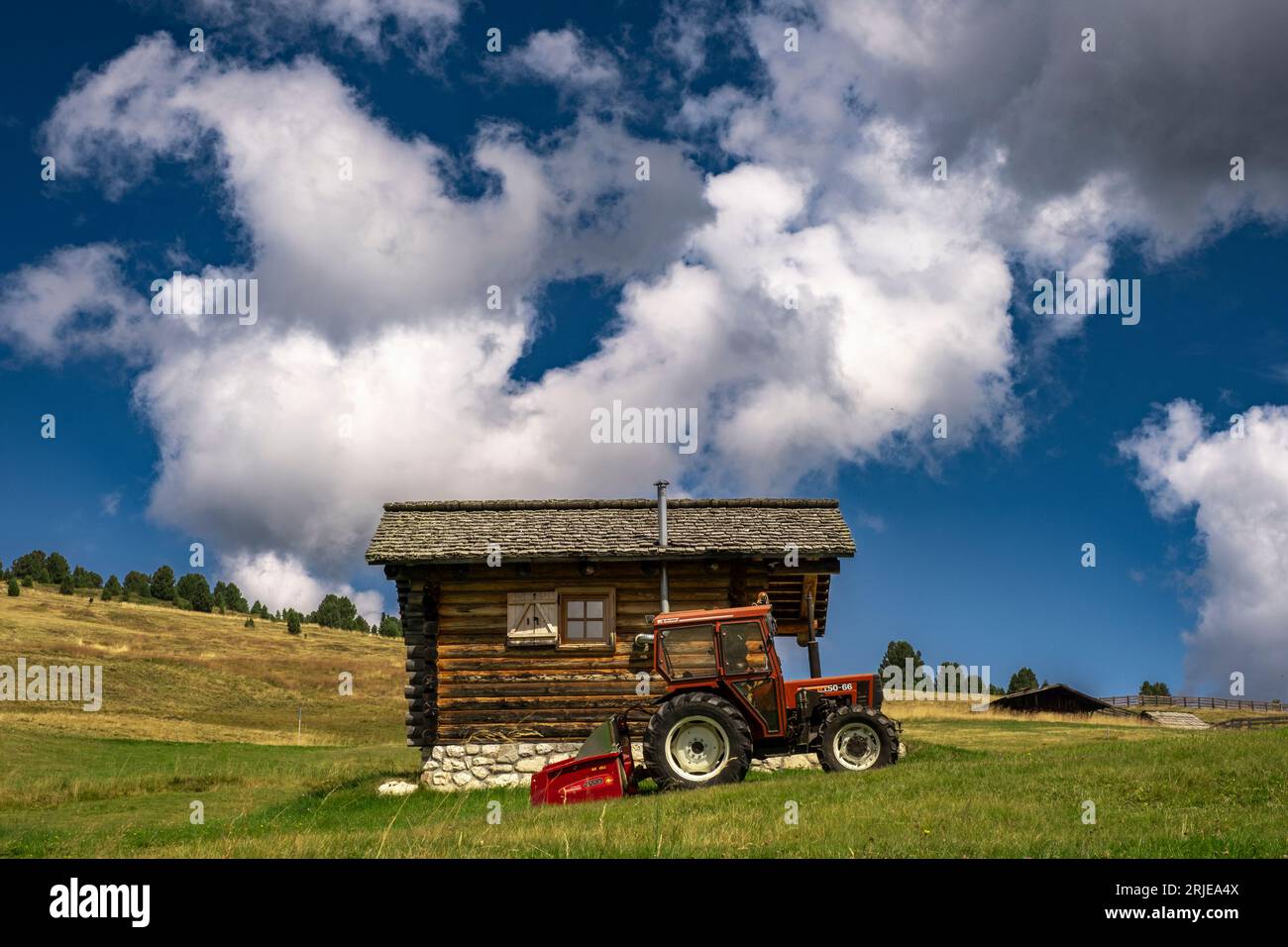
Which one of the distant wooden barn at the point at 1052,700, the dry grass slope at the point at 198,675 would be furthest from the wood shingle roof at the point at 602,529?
the distant wooden barn at the point at 1052,700

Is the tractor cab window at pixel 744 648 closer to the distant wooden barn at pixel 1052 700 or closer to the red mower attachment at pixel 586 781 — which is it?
the red mower attachment at pixel 586 781

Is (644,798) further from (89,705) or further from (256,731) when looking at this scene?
(89,705)

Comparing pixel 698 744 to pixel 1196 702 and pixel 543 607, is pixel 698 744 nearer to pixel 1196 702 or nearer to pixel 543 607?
pixel 543 607

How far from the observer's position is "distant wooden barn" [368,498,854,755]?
65.8ft

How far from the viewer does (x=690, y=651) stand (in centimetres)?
1514

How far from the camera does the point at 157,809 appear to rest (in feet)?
64.9

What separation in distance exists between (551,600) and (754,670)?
639 cm

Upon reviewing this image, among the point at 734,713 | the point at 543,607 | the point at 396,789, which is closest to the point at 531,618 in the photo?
the point at 543,607

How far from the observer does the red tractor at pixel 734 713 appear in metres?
14.5

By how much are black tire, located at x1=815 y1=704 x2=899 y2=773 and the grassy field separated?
48 centimetres

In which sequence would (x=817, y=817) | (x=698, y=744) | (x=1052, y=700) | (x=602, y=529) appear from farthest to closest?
(x=1052, y=700) → (x=602, y=529) → (x=698, y=744) → (x=817, y=817)

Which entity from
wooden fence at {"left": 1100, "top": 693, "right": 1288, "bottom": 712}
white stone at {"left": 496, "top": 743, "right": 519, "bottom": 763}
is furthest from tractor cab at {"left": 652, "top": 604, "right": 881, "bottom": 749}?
wooden fence at {"left": 1100, "top": 693, "right": 1288, "bottom": 712}

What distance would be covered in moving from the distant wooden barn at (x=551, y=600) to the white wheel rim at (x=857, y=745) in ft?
18.4
